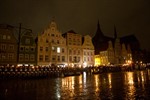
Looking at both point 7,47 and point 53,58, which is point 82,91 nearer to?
point 7,47

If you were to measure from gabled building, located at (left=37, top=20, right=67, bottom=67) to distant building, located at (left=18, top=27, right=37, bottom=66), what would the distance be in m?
1.60

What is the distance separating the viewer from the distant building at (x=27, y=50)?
4828 cm

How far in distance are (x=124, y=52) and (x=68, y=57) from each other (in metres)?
36.9

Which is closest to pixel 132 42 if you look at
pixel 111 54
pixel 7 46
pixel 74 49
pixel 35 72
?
pixel 111 54

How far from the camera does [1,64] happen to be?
43.8 m

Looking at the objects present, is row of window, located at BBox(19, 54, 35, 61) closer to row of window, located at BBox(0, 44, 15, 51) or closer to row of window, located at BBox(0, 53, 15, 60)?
row of window, located at BBox(0, 53, 15, 60)

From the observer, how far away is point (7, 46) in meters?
46.2

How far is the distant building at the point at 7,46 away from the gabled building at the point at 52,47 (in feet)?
24.3

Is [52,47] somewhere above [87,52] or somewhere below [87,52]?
above

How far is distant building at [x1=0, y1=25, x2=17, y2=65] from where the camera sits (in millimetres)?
44909

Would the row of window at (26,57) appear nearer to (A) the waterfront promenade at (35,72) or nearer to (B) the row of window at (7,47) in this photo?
(B) the row of window at (7,47)

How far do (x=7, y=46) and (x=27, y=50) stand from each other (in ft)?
19.4

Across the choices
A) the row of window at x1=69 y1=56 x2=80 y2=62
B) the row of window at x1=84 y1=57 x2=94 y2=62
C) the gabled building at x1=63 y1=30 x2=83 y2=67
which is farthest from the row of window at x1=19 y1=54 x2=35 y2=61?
the row of window at x1=84 y1=57 x2=94 y2=62

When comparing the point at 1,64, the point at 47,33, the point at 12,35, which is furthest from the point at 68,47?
the point at 1,64
